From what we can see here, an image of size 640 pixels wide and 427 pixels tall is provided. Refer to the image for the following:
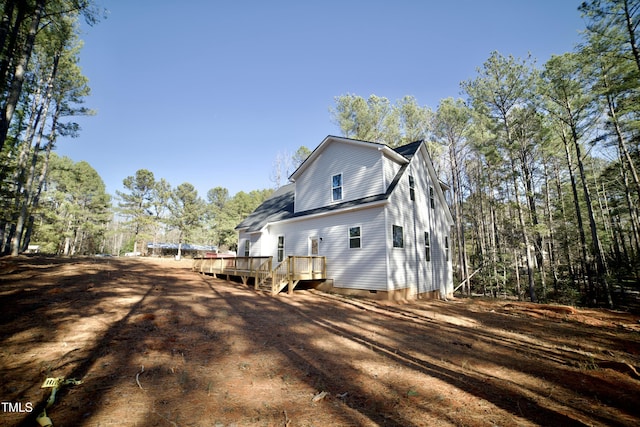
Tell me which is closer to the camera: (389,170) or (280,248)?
(389,170)

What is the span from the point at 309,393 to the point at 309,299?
7.14m

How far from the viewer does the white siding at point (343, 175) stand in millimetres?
12409

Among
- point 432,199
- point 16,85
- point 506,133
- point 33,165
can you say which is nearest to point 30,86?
point 33,165

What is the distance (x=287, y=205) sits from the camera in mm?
17922

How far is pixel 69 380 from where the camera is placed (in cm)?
340

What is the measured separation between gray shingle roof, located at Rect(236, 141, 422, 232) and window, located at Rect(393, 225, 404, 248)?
1702 millimetres

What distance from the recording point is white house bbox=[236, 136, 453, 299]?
11.3 meters

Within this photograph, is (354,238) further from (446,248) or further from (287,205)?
(446,248)

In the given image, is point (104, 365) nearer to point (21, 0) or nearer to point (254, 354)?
point (254, 354)

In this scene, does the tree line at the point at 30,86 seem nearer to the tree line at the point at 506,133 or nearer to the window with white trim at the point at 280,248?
the tree line at the point at 506,133

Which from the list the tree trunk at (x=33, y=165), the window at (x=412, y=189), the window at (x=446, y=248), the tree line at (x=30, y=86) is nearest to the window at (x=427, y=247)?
the window at (x=412, y=189)

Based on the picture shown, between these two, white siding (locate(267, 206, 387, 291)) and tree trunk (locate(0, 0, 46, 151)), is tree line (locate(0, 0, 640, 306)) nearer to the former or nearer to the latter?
tree trunk (locate(0, 0, 46, 151))

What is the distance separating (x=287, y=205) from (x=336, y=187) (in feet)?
17.6

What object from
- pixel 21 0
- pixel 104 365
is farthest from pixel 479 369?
pixel 21 0
